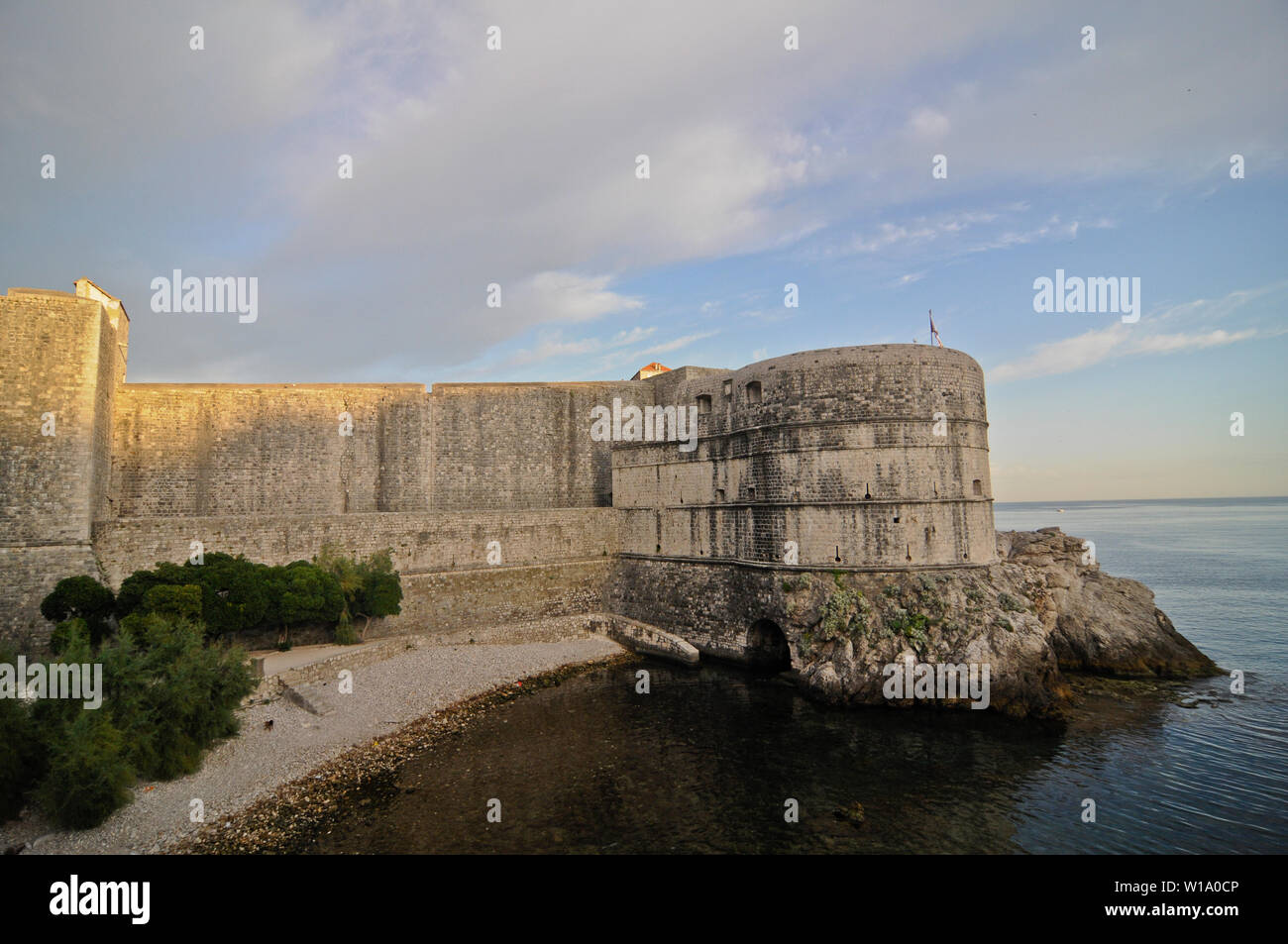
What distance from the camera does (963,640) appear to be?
56.6ft

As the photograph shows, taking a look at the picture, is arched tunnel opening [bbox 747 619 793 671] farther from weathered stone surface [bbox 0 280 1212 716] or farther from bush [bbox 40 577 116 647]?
bush [bbox 40 577 116 647]

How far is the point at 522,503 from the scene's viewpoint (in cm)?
2822

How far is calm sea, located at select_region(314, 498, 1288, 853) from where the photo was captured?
35.2ft

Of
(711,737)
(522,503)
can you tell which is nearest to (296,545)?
(522,503)

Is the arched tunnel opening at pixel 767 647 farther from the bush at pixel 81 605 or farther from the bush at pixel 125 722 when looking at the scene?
the bush at pixel 81 605

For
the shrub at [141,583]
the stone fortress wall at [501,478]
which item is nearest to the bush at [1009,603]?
the stone fortress wall at [501,478]

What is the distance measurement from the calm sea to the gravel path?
6.56 ft

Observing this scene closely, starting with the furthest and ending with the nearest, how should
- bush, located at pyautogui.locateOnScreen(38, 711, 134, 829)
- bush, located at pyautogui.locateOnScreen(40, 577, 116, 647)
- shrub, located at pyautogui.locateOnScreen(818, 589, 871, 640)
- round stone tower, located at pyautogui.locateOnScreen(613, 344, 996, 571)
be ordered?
round stone tower, located at pyautogui.locateOnScreen(613, 344, 996, 571), shrub, located at pyautogui.locateOnScreen(818, 589, 871, 640), bush, located at pyautogui.locateOnScreen(40, 577, 116, 647), bush, located at pyautogui.locateOnScreen(38, 711, 134, 829)

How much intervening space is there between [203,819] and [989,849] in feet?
44.9

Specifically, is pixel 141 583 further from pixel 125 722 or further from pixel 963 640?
pixel 963 640

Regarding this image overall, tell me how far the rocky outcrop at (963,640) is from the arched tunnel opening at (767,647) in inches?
76.4

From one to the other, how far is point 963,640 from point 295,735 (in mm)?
17498

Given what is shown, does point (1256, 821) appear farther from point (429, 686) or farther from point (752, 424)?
point (429, 686)

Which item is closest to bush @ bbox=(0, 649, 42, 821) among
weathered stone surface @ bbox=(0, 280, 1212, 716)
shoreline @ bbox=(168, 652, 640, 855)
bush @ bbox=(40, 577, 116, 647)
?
shoreline @ bbox=(168, 652, 640, 855)
